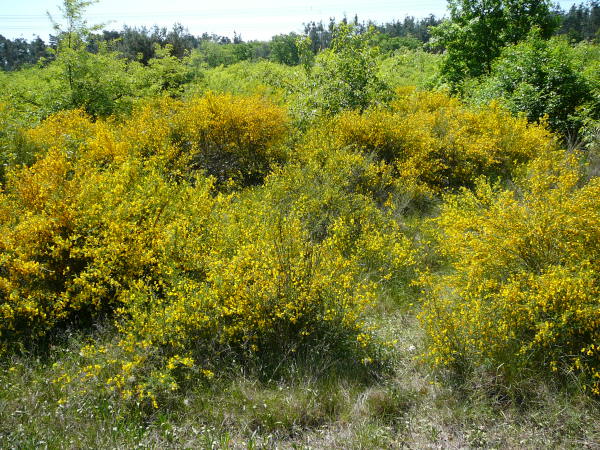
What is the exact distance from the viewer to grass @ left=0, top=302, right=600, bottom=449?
244cm

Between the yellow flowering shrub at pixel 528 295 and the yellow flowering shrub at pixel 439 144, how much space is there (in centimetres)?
306

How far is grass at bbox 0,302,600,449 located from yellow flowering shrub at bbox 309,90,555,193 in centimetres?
426

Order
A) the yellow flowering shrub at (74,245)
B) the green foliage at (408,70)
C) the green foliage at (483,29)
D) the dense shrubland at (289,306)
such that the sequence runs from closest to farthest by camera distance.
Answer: the dense shrubland at (289,306)
the yellow flowering shrub at (74,245)
the green foliage at (408,70)
the green foliage at (483,29)

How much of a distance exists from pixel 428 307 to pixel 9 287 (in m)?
3.35

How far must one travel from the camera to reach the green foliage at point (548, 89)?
26.4ft

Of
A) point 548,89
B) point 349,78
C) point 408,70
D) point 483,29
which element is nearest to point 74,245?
point 349,78

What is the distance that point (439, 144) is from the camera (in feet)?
22.5

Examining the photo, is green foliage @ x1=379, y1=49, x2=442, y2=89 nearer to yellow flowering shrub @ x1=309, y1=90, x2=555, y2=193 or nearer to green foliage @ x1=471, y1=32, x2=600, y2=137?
yellow flowering shrub @ x1=309, y1=90, x2=555, y2=193

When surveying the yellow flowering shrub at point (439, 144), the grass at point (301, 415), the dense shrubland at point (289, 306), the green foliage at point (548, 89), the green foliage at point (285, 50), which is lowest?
the grass at point (301, 415)

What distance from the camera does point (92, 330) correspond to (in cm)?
337

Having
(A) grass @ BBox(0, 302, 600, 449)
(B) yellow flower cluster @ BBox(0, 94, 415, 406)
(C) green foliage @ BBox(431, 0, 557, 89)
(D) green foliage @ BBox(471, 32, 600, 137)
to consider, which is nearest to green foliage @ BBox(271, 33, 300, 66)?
(C) green foliage @ BBox(431, 0, 557, 89)

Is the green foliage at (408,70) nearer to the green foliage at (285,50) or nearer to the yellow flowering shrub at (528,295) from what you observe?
the yellow flowering shrub at (528,295)

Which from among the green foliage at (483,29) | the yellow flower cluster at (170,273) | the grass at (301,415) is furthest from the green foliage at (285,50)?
the grass at (301,415)

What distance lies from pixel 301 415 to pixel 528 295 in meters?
1.81
